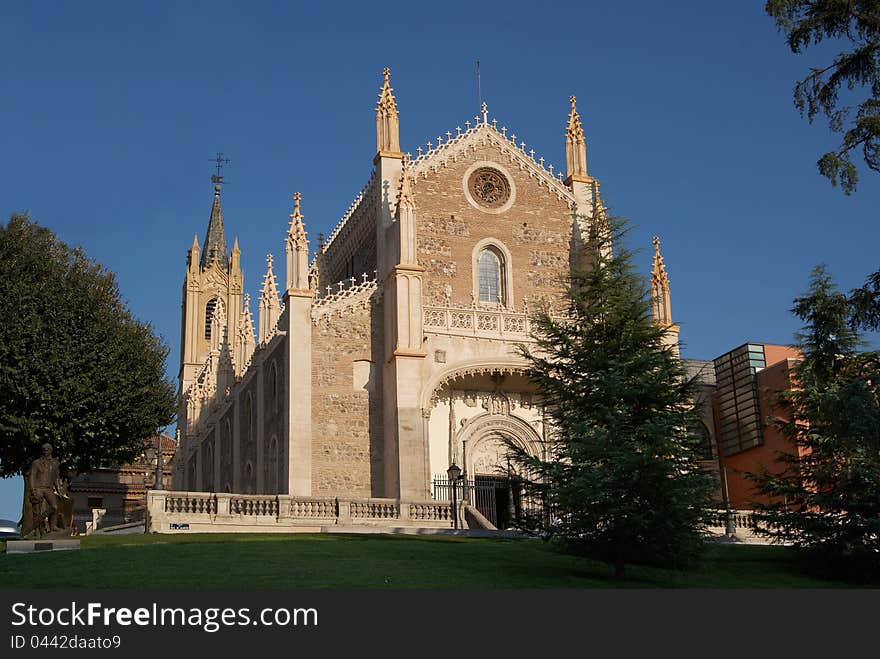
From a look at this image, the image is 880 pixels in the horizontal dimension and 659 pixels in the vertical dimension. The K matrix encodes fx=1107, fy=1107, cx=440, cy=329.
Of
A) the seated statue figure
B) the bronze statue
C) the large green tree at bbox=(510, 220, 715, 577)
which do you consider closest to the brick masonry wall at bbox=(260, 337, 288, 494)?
the bronze statue

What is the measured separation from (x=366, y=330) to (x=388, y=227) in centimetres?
Result: 448

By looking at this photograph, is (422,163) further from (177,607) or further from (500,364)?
(177,607)

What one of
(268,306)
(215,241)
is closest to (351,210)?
(268,306)

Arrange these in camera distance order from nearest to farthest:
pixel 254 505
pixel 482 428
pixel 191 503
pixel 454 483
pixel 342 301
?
pixel 191 503 < pixel 254 505 < pixel 454 483 < pixel 342 301 < pixel 482 428

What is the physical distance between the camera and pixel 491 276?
142ft

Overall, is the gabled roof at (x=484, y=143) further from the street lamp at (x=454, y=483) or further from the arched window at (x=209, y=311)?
the arched window at (x=209, y=311)

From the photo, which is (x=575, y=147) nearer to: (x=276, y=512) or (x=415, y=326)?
(x=415, y=326)

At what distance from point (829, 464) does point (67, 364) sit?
23.0 meters

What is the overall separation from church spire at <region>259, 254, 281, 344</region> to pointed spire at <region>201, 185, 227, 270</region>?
3143 cm

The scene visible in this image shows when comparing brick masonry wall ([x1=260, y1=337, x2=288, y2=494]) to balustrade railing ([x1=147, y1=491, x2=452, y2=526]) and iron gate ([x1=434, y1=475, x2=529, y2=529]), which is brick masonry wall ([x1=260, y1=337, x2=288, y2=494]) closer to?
balustrade railing ([x1=147, y1=491, x2=452, y2=526])

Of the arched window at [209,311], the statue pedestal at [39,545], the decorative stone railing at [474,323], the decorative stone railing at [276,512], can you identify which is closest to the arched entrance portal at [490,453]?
the decorative stone railing at [474,323]

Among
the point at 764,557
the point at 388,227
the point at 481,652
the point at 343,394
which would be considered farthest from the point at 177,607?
the point at 388,227

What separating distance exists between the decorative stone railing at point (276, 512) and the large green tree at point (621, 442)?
11.0 metres

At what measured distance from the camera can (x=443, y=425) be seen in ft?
132
